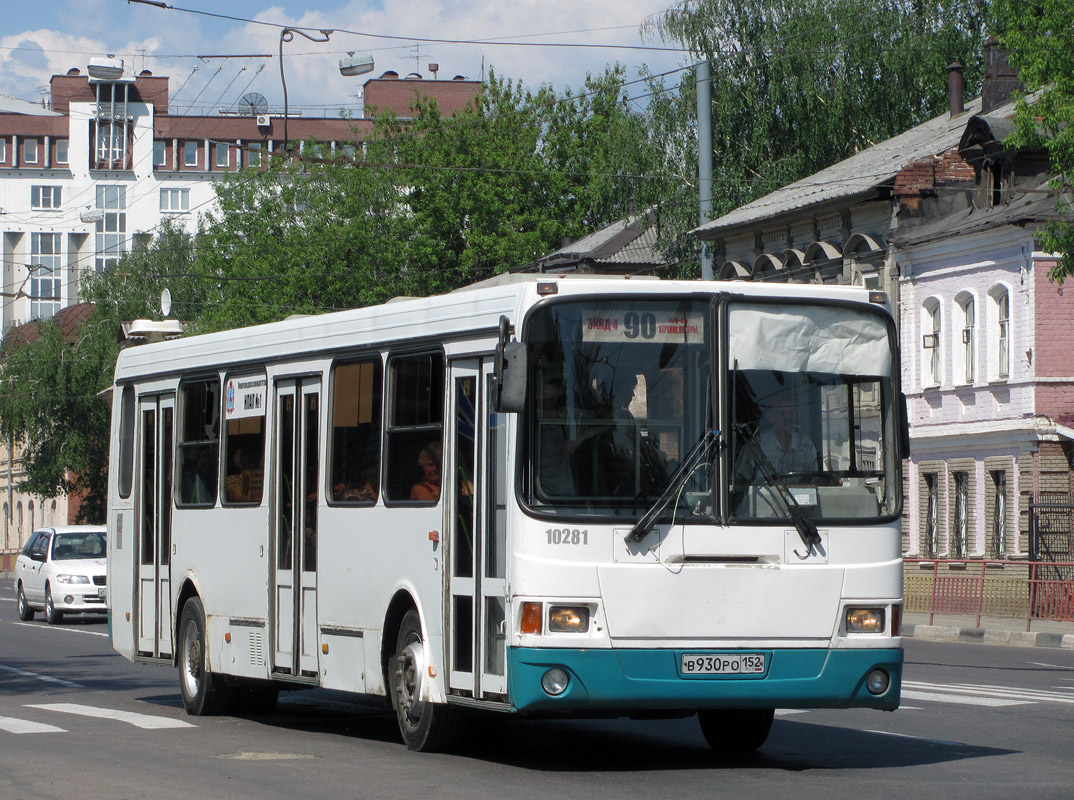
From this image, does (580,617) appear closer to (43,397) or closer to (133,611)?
(133,611)

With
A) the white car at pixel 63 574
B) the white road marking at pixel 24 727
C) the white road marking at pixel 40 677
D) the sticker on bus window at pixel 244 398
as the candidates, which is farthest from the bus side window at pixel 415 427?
the white car at pixel 63 574

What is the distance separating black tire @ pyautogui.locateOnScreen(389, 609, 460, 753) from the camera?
452 inches

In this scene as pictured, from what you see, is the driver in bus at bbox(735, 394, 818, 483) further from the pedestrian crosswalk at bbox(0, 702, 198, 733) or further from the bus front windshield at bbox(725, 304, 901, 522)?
the pedestrian crosswalk at bbox(0, 702, 198, 733)

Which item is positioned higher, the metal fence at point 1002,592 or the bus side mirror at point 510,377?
the bus side mirror at point 510,377

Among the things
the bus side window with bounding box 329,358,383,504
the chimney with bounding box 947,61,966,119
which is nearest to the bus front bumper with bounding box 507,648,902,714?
the bus side window with bounding box 329,358,383,504

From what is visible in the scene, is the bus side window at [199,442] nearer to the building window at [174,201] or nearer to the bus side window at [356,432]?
the bus side window at [356,432]

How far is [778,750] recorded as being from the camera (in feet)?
39.5

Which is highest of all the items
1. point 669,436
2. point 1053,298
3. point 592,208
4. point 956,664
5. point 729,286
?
point 592,208

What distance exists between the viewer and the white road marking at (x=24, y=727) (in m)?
13.4

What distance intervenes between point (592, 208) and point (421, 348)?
5827 centimetres

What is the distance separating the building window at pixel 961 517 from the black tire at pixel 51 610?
18478 millimetres

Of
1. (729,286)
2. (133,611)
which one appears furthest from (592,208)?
(729,286)

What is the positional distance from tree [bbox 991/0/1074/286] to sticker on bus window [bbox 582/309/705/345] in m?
14.4

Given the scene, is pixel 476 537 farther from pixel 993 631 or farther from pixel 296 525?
pixel 993 631
